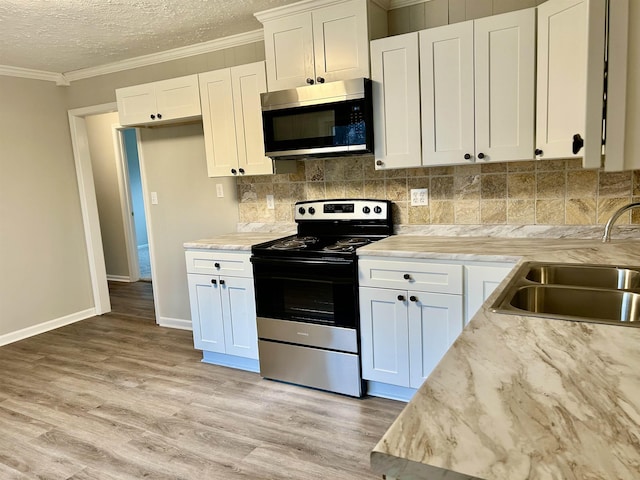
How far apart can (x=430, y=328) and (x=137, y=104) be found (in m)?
2.75

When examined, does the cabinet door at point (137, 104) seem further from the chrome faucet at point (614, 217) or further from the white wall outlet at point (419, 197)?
the chrome faucet at point (614, 217)

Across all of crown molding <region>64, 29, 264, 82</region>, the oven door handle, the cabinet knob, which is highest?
crown molding <region>64, 29, 264, 82</region>

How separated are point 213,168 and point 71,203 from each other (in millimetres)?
2101

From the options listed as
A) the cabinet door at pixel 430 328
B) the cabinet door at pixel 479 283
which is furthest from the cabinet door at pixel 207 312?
the cabinet door at pixel 479 283

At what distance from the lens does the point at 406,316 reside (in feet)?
8.41

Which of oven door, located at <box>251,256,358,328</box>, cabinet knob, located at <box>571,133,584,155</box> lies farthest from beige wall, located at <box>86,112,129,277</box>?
cabinet knob, located at <box>571,133,584,155</box>

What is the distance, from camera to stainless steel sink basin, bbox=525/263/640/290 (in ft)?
5.63

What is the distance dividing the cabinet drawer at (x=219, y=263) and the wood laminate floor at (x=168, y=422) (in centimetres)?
72

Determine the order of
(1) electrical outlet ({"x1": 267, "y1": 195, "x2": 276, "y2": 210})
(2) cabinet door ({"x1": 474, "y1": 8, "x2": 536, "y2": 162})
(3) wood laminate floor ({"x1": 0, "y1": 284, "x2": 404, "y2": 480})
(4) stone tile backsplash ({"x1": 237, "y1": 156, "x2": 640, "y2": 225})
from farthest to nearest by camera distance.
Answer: (1) electrical outlet ({"x1": 267, "y1": 195, "x2": 276, "y2": 210}), (4) stone tile backsplash ({"x1": 237, "y1": 156, "x2": 640, "y2": 225}), (2) cabinet door ({"x1": 474, "y1": 8, "x2": 536, "y2": 162}), (3) wood laminate floor ({"x1": 0, "y1": 284, "x2": 404, "y2": 480})

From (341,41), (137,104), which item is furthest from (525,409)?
(137,104)

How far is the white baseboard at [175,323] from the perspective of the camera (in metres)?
4.26

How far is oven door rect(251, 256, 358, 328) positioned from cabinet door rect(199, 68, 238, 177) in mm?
814

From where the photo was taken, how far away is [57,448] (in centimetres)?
245

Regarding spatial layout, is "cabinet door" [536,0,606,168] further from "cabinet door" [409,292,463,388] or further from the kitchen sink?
"cabinet door" [409,292,463,388]
